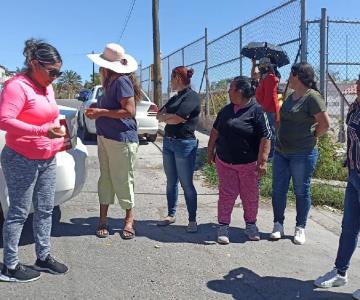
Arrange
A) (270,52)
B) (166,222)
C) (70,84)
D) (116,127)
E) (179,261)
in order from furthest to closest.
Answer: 1. (70,84)
2. (270,52)
3. (166,222)
4. (116,127)
5. (179,261)

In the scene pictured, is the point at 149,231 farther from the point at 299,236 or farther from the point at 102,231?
the point at 299,236

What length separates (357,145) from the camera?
3.67 meters

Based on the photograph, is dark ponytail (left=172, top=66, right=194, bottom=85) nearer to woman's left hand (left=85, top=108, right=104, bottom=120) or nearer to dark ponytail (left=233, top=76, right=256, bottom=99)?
dark ponytail (left=233, top=76, right=256, bottom=99)

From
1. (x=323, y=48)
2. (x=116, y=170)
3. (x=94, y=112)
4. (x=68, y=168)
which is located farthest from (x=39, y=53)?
(x=323, y=48)

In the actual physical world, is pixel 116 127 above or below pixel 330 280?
above

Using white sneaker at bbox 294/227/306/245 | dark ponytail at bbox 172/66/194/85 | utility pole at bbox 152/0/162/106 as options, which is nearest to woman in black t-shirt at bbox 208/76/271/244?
white sneaker at bbox 294/227/306/245

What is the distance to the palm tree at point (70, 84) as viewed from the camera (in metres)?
78.8

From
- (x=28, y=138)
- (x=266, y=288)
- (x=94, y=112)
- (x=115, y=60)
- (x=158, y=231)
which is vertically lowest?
(x=266, y=288)

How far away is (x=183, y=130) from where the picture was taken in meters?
5.15

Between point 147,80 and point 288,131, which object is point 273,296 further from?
point 147,80

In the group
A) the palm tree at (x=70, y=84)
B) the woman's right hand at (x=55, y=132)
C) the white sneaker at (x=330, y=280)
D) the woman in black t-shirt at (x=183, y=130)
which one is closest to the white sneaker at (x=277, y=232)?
the woman in black t-shirt at (x=183, y=130)

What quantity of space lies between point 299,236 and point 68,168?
2430 mm

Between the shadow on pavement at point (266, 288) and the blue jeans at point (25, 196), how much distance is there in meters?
1.44

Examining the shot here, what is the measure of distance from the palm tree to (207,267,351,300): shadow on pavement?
73928 millimetres
